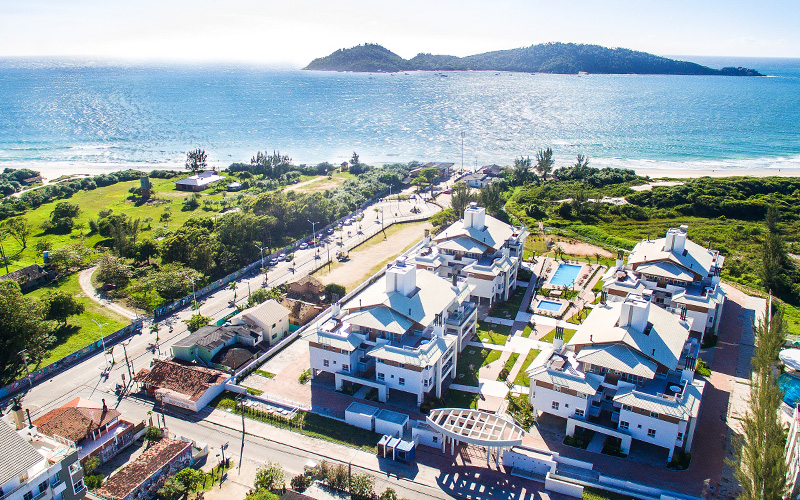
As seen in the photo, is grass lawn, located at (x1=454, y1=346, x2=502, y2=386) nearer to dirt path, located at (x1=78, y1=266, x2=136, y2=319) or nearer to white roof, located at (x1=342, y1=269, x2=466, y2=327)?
white roof, located at (x1=342, y1=269, x2=466, y2=327)

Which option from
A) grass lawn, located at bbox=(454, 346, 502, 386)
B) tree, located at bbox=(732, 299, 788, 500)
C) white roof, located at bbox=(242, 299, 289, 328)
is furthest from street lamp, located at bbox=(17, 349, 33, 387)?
tree, located at bbox=(732, 299, 788, 500)

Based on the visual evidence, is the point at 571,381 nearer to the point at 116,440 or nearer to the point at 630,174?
the point at 116,440

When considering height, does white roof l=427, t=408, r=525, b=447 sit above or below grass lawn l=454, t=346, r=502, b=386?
above

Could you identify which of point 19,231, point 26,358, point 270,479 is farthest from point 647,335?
point 19,231

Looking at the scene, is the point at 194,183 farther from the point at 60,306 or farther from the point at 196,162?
the point at 60,306

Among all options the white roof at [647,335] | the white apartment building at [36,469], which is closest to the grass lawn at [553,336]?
the white roof at [647,335]

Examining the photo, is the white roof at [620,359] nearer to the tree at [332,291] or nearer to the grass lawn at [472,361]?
the grass lawn at [472,361]

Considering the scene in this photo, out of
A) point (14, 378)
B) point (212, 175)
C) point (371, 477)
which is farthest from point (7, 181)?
point (371, 477)
